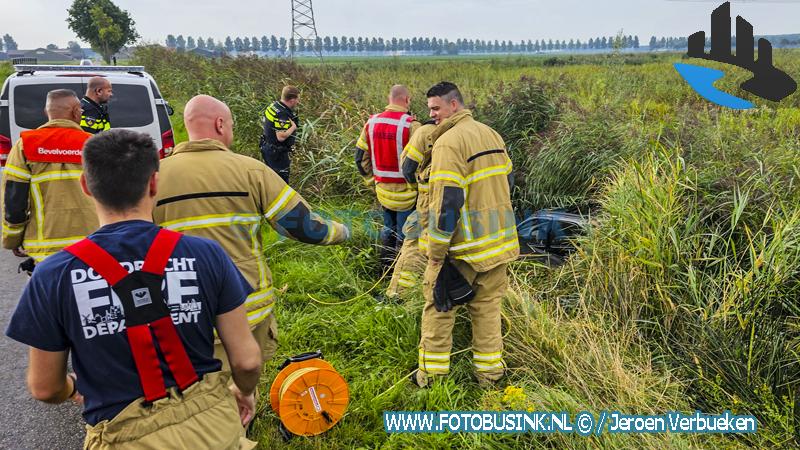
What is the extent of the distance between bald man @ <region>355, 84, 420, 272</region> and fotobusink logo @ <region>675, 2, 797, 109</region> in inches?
164

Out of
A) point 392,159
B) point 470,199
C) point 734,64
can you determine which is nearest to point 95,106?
point 392,159

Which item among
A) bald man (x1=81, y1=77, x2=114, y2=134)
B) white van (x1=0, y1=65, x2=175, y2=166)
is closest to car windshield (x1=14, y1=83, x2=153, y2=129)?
white van (x1=0, y1=65, x2=175, y2=166)

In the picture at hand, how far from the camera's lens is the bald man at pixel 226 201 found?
7.58 ft

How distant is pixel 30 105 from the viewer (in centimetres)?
601

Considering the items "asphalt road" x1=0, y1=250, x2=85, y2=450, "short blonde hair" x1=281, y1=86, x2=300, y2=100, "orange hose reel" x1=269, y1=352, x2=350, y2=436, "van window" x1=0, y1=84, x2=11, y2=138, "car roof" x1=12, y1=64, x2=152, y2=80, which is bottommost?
"asphalt road" x1=0, y1=250, x2=85, y2=450

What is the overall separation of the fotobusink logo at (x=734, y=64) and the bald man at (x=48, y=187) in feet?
22.2

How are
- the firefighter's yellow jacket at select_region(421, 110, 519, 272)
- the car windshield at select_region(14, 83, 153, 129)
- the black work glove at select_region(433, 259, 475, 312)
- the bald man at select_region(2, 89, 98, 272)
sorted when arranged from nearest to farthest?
1. the firefighter's yellow jacket at select_region(421, 110, 519, 272)
2. the black work glove at select_region(433, 259, 475, 312)
3. the bald man at select_region(2, 89, 98, 272)
4. the car windshield at select_region(14, 83, 153, 129)

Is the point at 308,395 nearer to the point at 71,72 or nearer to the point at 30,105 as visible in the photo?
the point at 30,105

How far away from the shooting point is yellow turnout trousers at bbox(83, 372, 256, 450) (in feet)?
5.06

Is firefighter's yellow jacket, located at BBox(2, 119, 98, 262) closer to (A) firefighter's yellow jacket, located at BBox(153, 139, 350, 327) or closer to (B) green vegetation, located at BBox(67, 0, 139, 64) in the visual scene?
(A) firefighter's yellow jacket, located at BBox(153, 139, 350, 327)

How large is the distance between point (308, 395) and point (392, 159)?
267 cm

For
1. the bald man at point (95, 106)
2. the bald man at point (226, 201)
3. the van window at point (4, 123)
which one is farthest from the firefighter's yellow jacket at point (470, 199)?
the van window at point (4, 123)

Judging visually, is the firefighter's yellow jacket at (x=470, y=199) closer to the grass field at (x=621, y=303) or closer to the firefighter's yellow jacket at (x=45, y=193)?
the grass field at (x=621, y=303)

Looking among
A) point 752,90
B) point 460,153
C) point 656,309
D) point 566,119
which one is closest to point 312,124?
point 566,119
